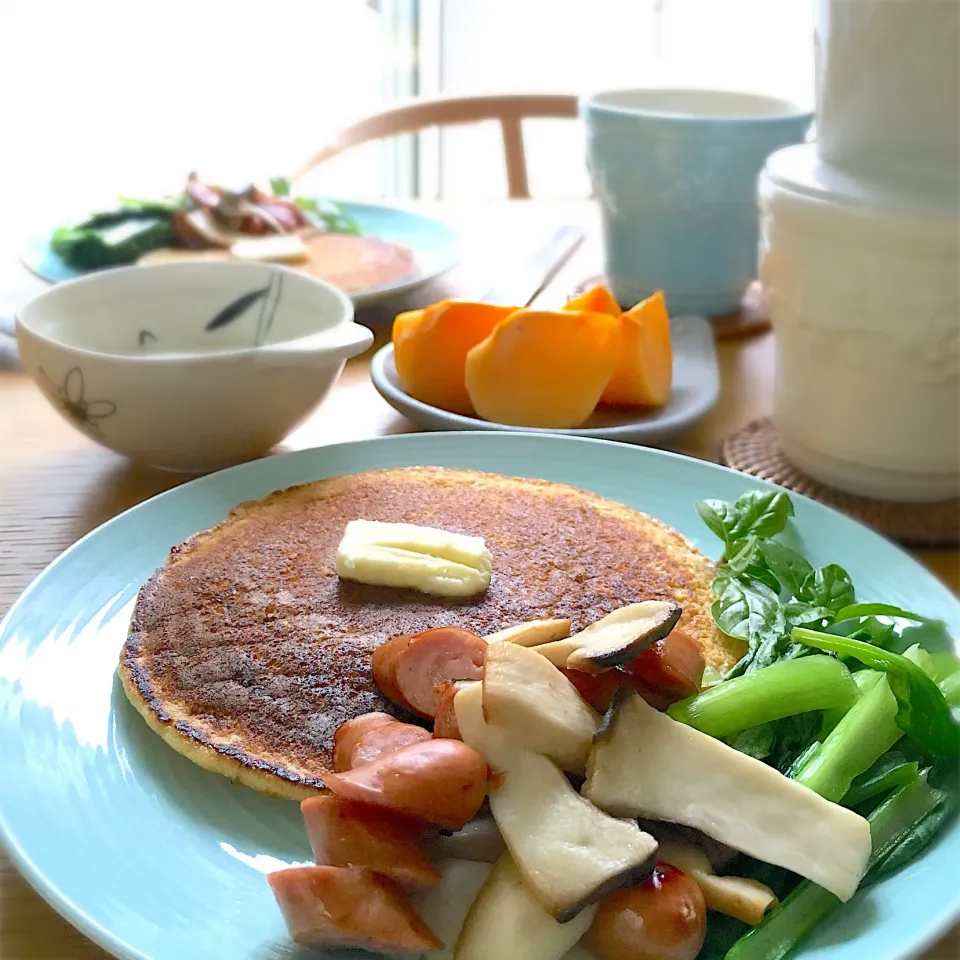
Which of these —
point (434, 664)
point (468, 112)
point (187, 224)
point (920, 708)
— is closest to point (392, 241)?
point (187, 224)

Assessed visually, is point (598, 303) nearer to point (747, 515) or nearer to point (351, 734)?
point (747, 515)

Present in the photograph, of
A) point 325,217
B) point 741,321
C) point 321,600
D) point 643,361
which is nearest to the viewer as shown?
point 321,600

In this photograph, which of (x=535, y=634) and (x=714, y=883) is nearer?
(x=714, y=883)

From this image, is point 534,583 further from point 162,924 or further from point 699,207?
point 699,207

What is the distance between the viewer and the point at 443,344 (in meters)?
1.28

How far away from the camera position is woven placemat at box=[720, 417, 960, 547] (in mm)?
1094

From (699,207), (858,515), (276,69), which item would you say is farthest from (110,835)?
(276,69)

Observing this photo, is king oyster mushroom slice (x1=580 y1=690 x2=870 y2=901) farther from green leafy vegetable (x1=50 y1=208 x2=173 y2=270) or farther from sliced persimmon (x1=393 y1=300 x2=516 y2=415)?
green leafy vegetable (x1=50 y1=208 x2=173 y2=270)

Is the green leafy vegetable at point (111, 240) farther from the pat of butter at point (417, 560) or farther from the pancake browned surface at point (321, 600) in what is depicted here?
the pat of butter at point (417, 560)

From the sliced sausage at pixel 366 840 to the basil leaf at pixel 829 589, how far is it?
43 cm

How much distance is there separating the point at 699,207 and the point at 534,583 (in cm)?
83

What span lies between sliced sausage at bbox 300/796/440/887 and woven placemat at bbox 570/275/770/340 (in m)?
1.16

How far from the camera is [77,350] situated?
110 centimetres

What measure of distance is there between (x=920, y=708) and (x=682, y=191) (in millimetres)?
1012
